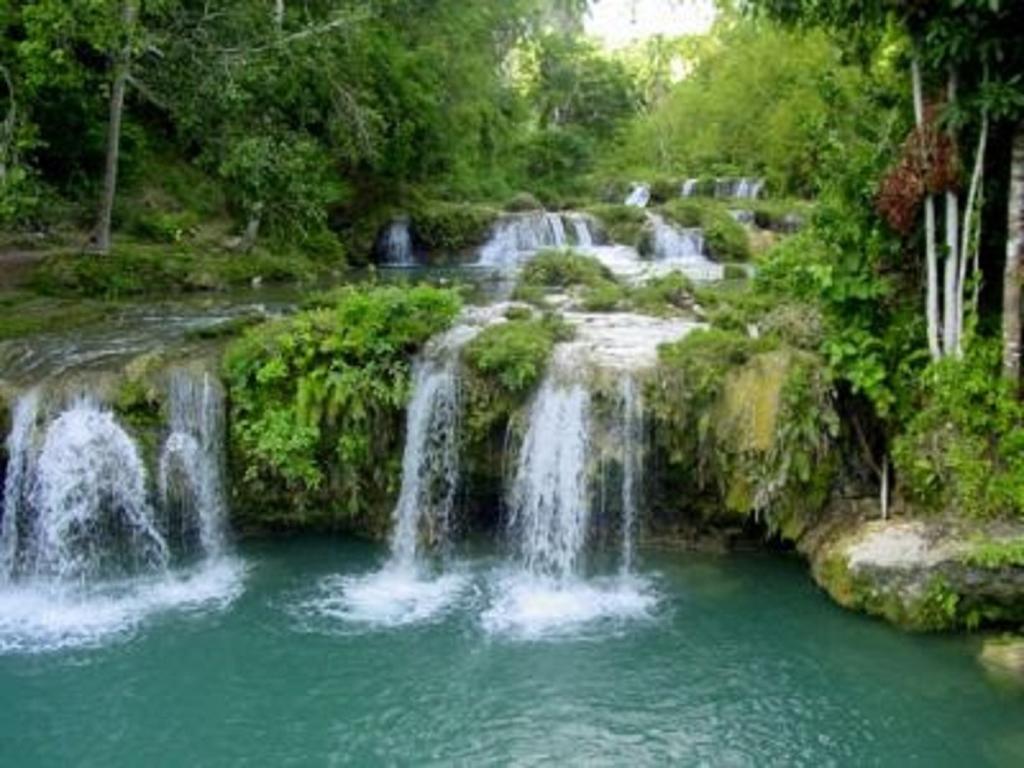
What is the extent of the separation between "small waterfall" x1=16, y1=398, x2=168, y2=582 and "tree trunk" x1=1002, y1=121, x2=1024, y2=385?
7949 millimetres

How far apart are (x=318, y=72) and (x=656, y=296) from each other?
898 cm

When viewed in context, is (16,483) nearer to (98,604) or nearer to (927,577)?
(98,604)

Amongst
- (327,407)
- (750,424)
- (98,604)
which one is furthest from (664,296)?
(98,604)

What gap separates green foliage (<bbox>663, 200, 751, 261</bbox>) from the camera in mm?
21953

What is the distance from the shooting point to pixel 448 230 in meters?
24.1

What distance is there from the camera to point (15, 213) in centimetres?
1379

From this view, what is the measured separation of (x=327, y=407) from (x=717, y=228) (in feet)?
43.8

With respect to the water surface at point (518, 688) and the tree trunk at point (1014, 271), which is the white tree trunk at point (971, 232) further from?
the water surface at point (518, 688)

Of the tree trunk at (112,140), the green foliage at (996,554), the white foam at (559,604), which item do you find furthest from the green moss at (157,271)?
the green foliage at (996,554)

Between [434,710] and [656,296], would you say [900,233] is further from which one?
[434,710]

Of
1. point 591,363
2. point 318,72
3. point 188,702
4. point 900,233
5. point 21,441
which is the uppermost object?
point 318,72

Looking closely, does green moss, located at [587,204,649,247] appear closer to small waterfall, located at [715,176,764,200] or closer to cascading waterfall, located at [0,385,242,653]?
small waterfall, located at [715,176,764,200]

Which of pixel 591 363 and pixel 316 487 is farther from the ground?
pixel 591 363

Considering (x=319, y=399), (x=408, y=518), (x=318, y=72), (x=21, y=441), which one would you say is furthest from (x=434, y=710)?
(x=318, y=72)
